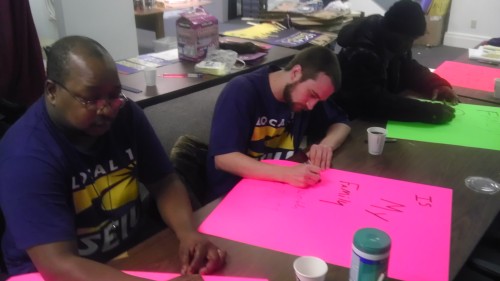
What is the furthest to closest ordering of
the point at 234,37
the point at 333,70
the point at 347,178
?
the point at 234,37 → the point at 333,70 → the point at 347,178

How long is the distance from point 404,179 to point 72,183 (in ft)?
3.07

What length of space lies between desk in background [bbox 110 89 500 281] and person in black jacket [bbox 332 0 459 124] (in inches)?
4.1

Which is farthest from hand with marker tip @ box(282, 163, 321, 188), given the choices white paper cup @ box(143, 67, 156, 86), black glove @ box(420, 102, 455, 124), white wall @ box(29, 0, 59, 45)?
white wall @ box(29, 0, 59, 45)

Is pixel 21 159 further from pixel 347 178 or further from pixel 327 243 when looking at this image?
pixel 347 178

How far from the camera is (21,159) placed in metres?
0.98

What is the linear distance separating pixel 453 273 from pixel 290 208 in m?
0.41

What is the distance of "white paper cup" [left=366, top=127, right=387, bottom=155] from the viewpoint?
1.50 meters

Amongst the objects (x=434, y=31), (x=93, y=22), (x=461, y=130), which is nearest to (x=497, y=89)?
(x=461, y=130)

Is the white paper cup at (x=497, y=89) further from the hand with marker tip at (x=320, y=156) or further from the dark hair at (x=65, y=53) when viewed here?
the dark hair at (x=65, y=53)

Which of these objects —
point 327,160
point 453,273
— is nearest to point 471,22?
point 327,160

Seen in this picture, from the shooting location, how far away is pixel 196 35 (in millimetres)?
2430

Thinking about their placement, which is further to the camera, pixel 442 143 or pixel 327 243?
pixel 442 143

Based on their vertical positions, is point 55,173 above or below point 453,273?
above

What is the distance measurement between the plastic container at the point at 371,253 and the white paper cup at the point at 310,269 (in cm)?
7
